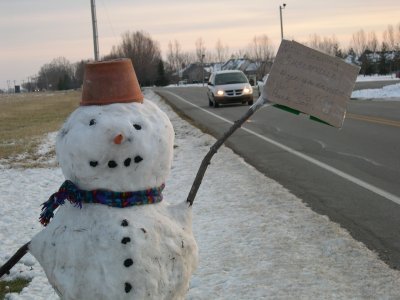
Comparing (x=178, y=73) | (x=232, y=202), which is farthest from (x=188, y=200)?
(x=178, y=73)

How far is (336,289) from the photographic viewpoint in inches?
159

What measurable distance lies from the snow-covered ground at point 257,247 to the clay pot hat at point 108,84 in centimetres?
191

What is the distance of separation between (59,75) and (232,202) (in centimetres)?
16587

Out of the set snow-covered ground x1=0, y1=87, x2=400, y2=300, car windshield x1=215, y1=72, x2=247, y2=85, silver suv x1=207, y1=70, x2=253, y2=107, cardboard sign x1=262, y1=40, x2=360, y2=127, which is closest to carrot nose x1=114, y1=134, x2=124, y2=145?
cardboard sign x1=262, y1=40, x2=360, y2=127

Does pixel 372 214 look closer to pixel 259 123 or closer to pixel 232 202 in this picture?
pixel 232 202

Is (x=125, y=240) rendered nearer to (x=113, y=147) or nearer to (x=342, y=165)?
(x=113, y=147)

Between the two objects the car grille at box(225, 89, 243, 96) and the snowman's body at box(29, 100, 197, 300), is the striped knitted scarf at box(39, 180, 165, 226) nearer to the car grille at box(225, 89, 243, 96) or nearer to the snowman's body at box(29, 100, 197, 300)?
the snowman's body at box(29, 100, 197, 300)

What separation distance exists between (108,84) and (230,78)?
23176mm

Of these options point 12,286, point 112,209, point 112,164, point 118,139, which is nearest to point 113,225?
point 112,209

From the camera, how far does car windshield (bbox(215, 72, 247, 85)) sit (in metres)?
25.3

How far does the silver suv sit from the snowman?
72.6ft

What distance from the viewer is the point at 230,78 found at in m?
25.5

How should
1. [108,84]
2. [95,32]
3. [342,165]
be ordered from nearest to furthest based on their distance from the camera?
[108,84] → [342,165] → [95,32]

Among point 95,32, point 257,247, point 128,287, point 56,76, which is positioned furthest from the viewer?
point 56,76
